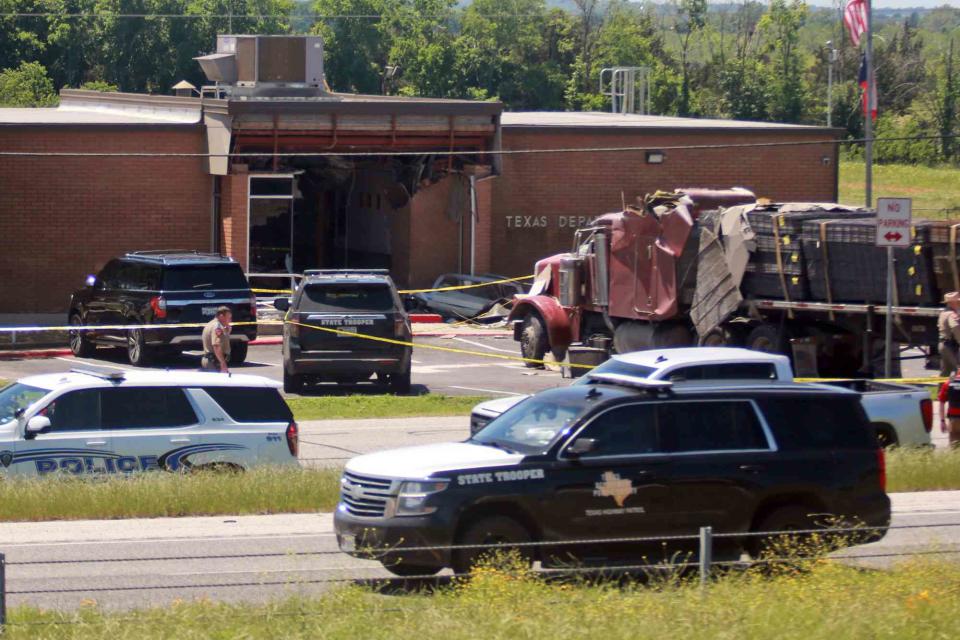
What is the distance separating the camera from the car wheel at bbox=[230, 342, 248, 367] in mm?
25641

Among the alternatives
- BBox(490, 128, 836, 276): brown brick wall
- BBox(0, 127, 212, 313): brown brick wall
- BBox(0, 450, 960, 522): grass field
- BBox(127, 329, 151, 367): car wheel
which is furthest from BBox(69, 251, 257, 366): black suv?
BBox(490, 128, 836, 276): brown brick wall

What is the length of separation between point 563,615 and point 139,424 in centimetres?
730

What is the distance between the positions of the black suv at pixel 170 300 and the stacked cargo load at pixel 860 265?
10.3 m

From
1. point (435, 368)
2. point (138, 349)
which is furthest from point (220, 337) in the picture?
point (435, 368)

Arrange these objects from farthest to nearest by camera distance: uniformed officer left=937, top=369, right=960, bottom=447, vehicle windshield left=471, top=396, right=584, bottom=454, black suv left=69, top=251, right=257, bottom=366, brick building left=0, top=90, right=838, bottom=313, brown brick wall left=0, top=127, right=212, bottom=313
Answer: brick building left=0, top=90, right=838, bottom=313 → brown brick wall left=0, top=127, right=212, bottom=313 → black suv left=69, top=251, right=257, bottom=366 → uniformed officer left=937, top=369, right=960, bottom=447 → vehicle windshield left=471, top=396, right=584, bottom=454

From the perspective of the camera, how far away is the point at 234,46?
37.4 meters

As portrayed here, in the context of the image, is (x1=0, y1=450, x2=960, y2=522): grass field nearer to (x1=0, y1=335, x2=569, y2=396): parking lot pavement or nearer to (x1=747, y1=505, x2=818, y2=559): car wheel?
(x1=747, y1=505, x2=818, y2=559): car wheel

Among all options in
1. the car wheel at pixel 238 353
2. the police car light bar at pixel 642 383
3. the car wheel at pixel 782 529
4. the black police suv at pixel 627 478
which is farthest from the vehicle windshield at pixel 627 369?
the car wheel at pixel 238 353

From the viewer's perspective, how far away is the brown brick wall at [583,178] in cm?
3669

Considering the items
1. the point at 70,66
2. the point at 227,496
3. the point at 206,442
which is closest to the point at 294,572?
the point at 227,496

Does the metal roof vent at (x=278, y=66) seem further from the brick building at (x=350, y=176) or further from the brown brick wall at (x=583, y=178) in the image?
the brown brick wall at (x=583, y=178)

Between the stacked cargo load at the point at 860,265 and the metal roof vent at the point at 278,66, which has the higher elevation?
the metal roof vent at the point at 278,66

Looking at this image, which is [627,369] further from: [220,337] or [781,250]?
[220,337]

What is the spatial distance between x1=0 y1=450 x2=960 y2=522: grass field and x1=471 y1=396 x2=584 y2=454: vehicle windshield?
314 centimetres
